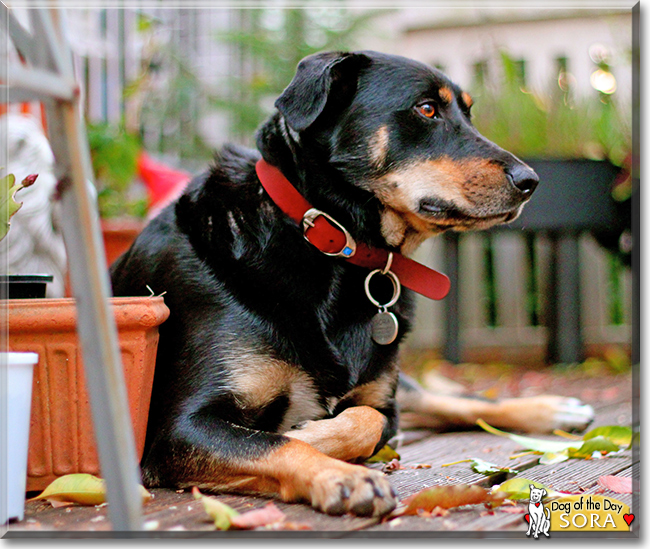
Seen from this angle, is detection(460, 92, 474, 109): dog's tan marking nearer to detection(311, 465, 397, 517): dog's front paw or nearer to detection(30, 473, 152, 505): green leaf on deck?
detection(311, 465, 397, 517): dog's front paw

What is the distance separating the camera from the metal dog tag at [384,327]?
191cm

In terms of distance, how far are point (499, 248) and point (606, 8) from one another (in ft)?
7.61

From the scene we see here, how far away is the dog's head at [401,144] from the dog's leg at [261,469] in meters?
0.70

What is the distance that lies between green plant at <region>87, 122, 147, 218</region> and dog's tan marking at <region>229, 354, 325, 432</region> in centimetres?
320

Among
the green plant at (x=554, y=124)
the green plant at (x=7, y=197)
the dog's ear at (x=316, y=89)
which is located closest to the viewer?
the green plant at (x=7, y=197)

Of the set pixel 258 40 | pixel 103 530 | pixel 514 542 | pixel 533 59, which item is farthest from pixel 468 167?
pixel 533 59

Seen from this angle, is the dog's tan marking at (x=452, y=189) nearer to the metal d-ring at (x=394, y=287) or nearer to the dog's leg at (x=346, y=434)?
the metal d-ring at (x=394, y=287)

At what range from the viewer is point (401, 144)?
191cm

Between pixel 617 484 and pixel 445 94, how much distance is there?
1181 millimetres

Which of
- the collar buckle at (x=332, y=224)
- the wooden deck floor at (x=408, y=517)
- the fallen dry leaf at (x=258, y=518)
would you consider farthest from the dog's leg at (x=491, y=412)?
the fallen dry leaf at (x=258, y=518)

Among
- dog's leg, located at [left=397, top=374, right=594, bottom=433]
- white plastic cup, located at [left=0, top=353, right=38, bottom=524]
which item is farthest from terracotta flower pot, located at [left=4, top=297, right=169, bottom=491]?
dog's leg, located at [left=397, top=374, right=594, bottom=433]

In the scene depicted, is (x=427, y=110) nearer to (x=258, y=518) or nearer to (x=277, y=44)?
(x=258, y=518)

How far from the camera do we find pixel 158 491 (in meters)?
1.67

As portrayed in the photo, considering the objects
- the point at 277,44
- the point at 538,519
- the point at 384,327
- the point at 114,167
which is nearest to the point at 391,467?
the point at 384,327
